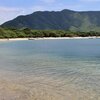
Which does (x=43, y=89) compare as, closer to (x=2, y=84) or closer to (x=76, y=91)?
(x=76, y=91)

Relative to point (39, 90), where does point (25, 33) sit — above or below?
below

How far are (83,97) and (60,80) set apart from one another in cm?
527

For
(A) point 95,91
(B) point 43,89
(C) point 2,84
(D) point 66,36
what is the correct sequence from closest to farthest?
(A) point 95,91 < (B) point 43,89 < (C) point 2,84 < (D) point 66,36

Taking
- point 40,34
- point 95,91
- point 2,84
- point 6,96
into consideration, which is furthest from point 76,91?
point 40,34

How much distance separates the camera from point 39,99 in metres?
15.7

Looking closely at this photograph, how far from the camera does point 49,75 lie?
23656 millimetres

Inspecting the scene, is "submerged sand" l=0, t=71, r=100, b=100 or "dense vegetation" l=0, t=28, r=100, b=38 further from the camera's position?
"dense vegetation" l=0, t=28, r=100, b=38

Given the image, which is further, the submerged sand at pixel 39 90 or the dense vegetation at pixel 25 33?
the dense vegetation at pixel 25 33

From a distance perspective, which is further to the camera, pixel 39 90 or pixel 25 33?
pixel 25 33

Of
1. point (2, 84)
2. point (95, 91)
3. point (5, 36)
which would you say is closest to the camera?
point (95, 91)

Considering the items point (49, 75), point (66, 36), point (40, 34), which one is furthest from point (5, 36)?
point (49, 75)

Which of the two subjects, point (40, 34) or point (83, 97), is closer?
point (83, 97)

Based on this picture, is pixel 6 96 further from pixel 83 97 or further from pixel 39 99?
pixel 83 97

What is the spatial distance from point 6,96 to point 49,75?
7756 millimetres
